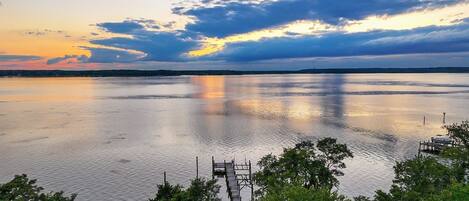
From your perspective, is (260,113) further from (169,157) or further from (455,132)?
(455,132)

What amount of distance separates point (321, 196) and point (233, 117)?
3244 inches

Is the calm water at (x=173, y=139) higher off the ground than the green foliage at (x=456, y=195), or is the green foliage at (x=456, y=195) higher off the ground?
the green foliage at (x=456, y=195)

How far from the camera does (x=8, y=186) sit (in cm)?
2597

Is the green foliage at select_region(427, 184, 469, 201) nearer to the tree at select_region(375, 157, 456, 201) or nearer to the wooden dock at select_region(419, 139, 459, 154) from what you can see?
the tree at select_region(375, 157, 456, 201)

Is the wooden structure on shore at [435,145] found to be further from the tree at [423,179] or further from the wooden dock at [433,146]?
the tree at [423,179]

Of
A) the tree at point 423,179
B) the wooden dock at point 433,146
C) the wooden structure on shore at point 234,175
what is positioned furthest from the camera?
the wooden dock at point 433,146

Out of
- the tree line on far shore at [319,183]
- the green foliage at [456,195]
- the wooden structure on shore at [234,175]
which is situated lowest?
the wooden structure on shore at [234,175]

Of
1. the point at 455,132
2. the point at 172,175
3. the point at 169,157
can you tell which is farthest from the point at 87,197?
the point at 455,132

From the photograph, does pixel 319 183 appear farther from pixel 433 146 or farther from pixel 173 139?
pixel 173 139

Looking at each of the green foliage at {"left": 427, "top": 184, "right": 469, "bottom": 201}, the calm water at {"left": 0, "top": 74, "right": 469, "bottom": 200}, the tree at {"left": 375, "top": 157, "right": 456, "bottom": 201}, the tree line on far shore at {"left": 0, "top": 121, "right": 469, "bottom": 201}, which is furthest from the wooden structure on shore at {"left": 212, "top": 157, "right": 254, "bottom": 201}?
the green foliage at {"left": 427, "top": 184, "right": 469, "bottom": 201}

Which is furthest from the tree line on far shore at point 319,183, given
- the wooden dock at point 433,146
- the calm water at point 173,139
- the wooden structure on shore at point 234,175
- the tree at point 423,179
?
the wooden dock at point 433,146

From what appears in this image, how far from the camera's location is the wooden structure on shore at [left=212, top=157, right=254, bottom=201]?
44.5 metres

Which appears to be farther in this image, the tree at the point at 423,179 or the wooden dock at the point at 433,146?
the wooden dock at the point at 433,146

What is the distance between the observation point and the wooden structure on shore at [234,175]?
44.5 metres
